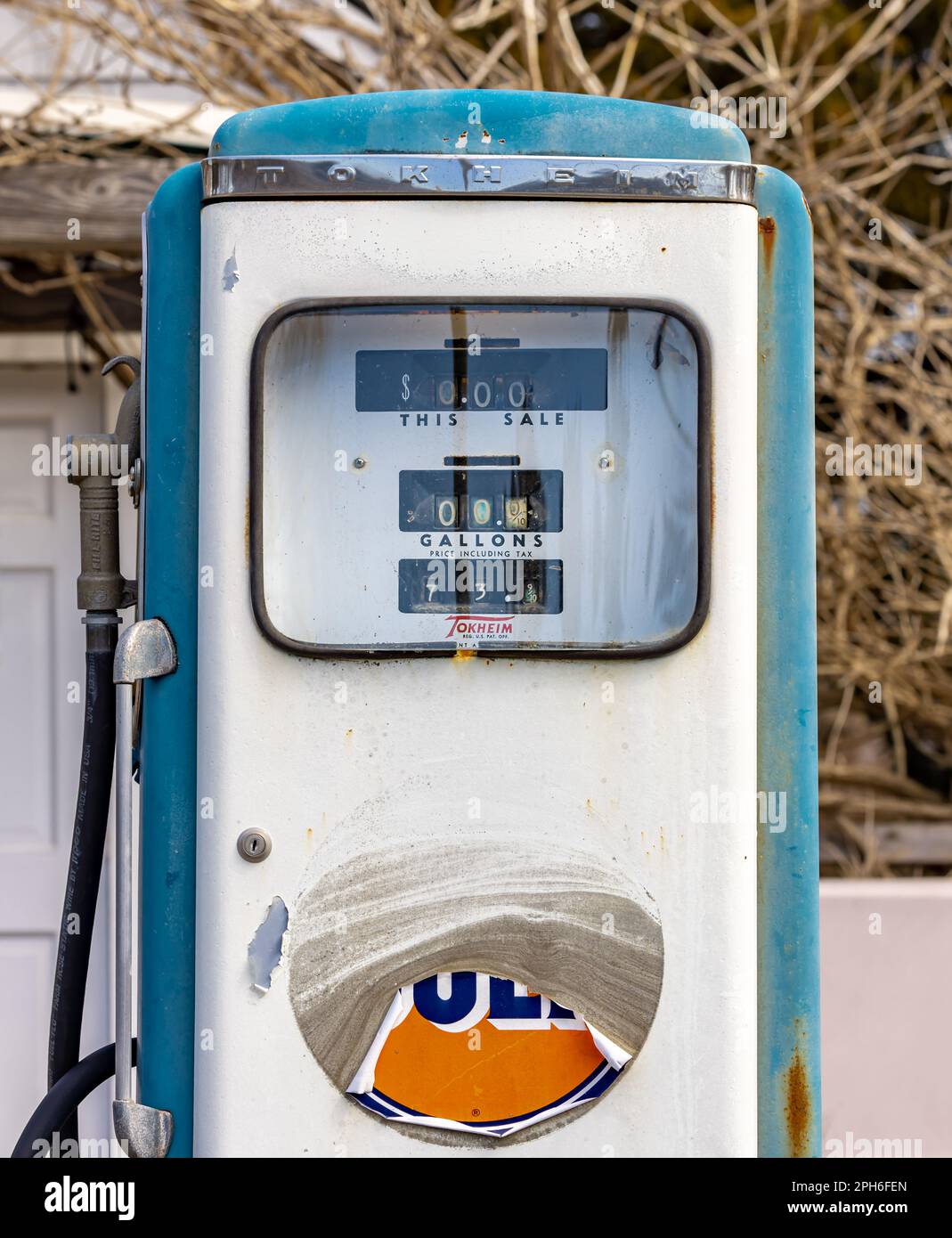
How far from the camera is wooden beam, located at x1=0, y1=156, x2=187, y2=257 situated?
3.32 metres

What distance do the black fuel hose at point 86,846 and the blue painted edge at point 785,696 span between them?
90cm

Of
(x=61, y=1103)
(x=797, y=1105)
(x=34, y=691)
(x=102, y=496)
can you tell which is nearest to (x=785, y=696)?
(x=797, y=1105)

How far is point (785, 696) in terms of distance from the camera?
5.90 feet

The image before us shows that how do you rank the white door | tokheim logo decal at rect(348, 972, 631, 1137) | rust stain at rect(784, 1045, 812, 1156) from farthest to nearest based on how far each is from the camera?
the white door, rust stain at rect(784, 1045, 812, 1156), tokheim logo decal at rect(348, 972, 631, 1137)

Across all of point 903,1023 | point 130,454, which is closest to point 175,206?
point 130,454

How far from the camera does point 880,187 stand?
6.12m

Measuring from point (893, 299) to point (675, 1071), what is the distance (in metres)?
3.48

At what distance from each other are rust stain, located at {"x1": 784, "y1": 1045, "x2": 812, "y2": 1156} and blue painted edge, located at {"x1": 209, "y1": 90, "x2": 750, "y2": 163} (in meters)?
1.18

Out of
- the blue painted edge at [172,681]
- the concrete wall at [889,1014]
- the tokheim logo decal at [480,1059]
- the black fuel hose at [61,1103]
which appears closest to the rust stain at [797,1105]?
the tokheim logo decal at [480,1059]

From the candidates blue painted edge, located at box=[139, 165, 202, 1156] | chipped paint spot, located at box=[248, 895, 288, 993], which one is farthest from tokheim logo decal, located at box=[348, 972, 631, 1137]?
blue painted edge, located at box=[139, 165, 202, 1156]

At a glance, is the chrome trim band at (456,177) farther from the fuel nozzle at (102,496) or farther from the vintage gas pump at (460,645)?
the fuel nozzle at (102,496)

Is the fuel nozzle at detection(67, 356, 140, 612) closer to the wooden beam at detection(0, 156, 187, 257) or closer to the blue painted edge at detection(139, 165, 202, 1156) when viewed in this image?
the blue painted edge at detection(139, 165, 202, 1156)
